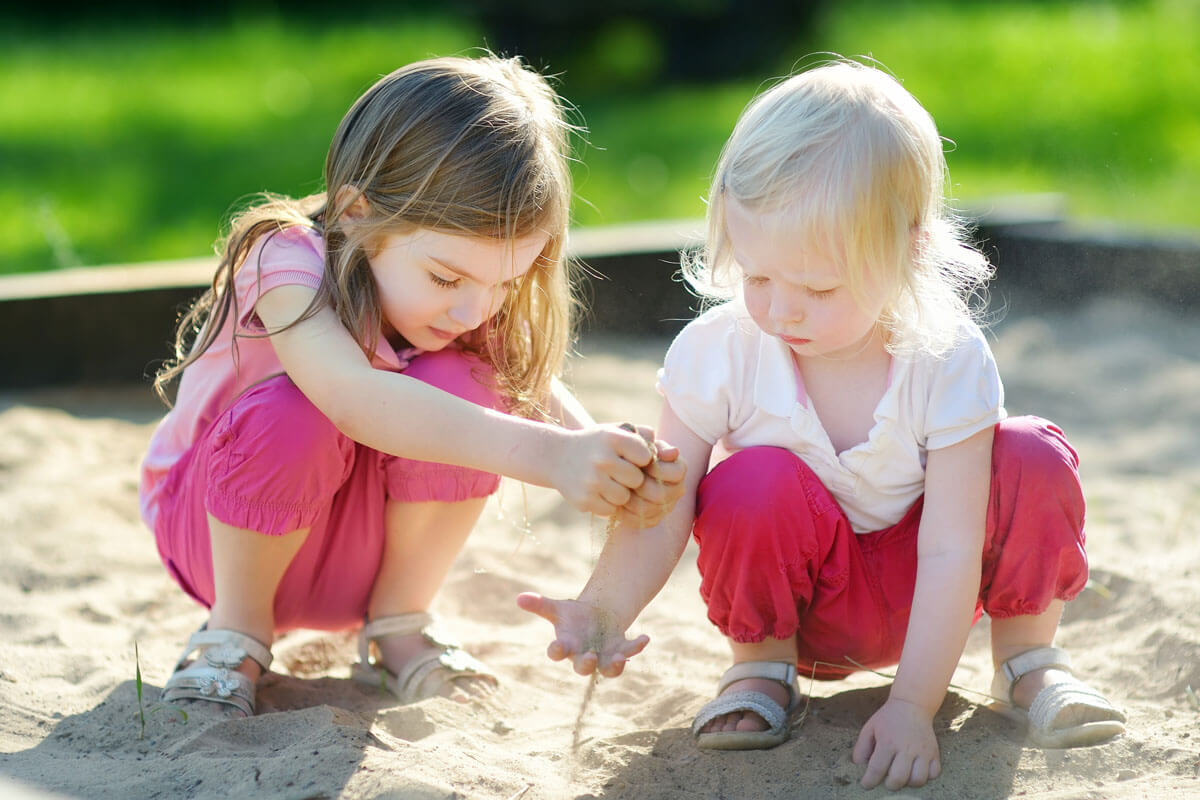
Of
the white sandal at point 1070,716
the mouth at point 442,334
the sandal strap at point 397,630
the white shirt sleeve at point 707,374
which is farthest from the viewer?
the sandal strap at point 397,630

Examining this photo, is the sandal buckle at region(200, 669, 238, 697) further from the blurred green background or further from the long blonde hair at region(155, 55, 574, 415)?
the blurred green background

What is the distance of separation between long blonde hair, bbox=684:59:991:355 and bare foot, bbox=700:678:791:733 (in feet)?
1.62

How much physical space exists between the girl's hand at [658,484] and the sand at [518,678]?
0.31 metres

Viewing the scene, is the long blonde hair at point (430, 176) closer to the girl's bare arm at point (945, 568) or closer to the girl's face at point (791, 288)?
the girl's face at point (791, 288)

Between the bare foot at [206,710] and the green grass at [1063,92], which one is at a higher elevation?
the green grass at [1063,92]

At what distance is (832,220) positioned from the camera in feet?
5.26

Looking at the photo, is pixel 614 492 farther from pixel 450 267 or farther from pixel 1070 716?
pixel 1070 716

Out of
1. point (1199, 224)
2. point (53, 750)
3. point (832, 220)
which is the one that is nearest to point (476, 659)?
point (53, 750)

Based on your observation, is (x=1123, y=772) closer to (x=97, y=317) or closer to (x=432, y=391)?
(x=432, y=391)

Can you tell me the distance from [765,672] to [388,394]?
65 centimetres

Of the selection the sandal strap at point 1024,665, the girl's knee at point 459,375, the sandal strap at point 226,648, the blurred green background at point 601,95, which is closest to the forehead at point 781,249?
the girl's knee at point 459,375

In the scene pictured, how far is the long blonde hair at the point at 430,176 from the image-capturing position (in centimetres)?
183

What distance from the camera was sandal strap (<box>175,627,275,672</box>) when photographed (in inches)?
75.0

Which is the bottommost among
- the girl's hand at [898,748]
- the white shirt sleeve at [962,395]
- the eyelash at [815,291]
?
the girl's hand at [898,748]
